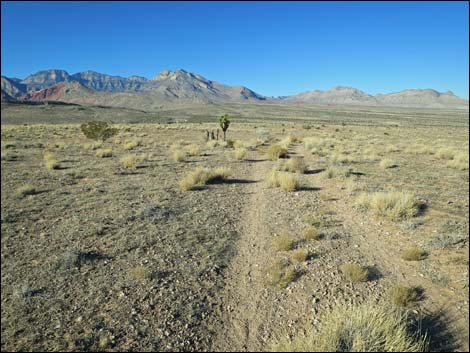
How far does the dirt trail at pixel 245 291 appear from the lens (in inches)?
175

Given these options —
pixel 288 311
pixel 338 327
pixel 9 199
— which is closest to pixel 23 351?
pixel 288 311

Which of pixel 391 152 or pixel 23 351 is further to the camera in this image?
pixel 391 152

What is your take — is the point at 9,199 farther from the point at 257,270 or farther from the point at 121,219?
the point at 257,270

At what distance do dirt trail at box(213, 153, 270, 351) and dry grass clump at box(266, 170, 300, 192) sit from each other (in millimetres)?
3087

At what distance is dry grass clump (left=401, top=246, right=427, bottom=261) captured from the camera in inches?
259

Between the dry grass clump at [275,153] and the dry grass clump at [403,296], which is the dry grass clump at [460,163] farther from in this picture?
the dry grass clump at [403,296]

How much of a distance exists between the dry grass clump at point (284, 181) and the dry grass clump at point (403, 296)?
7.36 meters

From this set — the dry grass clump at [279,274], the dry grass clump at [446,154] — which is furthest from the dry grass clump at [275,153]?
the dry grass clump at [279,274]

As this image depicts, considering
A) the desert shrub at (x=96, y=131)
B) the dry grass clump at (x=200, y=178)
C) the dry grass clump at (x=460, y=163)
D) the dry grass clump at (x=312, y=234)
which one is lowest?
the dry grass clump at (x=312, y=234)

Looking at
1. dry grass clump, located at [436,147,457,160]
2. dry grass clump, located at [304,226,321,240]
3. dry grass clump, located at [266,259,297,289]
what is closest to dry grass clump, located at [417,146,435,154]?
dry grass clump, located at [436,147,457,160]

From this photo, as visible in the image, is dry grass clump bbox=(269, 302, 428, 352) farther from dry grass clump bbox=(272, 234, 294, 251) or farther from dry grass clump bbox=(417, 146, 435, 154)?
dry grass clump bbox=(417, 146, 435, 154)

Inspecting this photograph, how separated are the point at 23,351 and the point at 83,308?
3.18 ft

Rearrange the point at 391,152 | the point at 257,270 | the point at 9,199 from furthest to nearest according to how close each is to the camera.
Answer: the point at 391,152
the point at 9,199
the point at 257,270

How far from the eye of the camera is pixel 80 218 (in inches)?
356
